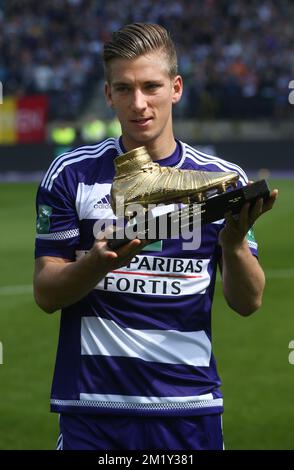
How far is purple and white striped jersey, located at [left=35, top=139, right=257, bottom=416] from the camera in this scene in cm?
372

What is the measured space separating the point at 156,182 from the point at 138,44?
543mm

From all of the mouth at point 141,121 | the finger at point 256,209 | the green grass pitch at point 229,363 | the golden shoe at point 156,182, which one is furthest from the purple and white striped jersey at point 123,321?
the green grass pitch at point 229,363

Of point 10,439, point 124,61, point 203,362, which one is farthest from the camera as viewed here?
point 10,439

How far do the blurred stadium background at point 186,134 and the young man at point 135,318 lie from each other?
3.54 m

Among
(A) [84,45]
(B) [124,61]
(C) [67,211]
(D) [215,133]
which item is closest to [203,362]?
(C) [67,211]

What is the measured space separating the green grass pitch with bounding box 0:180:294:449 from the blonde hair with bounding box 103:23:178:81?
13.4 feet

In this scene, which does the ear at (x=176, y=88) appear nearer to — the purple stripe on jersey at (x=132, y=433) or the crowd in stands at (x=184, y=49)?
the purple stripe on jersey at (x=132, y=433)

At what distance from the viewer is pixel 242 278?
145 inches

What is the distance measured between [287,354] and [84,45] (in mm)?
24799

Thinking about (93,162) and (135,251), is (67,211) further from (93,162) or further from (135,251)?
(135,251)

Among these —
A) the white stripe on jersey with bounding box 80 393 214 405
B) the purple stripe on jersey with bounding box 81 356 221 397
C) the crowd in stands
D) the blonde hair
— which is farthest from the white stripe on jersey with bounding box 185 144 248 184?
the crowd in stands

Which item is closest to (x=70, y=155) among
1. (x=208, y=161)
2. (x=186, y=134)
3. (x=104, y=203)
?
(x=104, y=203)

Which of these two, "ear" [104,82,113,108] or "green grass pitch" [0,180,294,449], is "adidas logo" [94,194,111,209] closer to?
"ear" [104,82,113,108]
